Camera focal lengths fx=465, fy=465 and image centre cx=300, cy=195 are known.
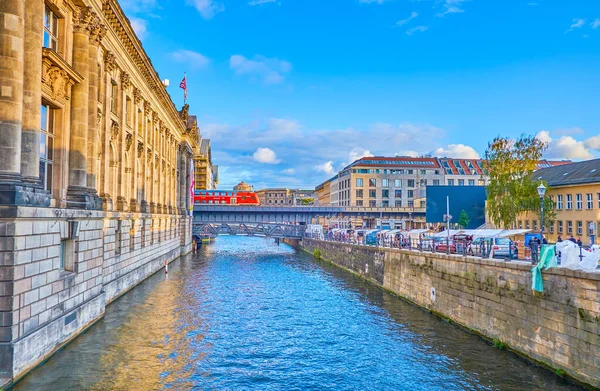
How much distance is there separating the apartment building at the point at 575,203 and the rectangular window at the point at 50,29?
43.1 m

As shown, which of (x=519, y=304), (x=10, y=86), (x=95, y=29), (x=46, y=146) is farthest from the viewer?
(x=95, y=29)

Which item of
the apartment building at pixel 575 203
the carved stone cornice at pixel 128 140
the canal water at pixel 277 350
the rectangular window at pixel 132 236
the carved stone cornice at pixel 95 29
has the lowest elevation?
the canal water at pixel 277 350

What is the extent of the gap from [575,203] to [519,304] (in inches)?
1264

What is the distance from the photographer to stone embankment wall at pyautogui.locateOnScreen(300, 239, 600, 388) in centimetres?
1633

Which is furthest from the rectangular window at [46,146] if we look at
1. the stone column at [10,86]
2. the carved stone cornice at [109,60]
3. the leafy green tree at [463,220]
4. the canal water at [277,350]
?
the leafy green tree at [463,220]

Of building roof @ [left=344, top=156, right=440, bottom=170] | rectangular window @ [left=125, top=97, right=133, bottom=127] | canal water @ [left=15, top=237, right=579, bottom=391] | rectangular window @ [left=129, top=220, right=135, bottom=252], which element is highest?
building roof @ [left=344, top=156, right=440, bottom=170]

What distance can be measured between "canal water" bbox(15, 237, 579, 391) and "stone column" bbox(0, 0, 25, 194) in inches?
303

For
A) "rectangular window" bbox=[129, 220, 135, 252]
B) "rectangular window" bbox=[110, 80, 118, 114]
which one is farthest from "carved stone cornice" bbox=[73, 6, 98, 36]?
"rectangular window" bbox=[129, 220, 135, 252]

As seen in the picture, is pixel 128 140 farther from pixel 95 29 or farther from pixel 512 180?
pixel 512 180

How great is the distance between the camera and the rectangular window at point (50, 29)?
2183cm

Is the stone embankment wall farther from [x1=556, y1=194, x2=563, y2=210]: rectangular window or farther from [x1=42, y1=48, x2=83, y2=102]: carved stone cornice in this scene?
[x1=556, y1=194, x2=563, y2=210]: rectangular window

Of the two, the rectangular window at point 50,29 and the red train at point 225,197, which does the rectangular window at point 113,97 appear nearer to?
the rectangular window at point 50,29

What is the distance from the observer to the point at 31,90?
18.1 metres

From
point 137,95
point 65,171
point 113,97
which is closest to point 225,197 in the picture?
point 137,95
